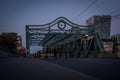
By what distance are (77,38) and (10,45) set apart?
94.4ft

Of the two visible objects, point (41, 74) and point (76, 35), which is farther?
point (76, 35)

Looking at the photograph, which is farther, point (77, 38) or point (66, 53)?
point (66, 53)

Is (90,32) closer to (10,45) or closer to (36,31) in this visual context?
(36,31)

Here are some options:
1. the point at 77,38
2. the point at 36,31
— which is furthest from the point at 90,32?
the point at 36,31

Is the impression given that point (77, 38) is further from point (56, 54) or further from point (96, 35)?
point (56, 54)

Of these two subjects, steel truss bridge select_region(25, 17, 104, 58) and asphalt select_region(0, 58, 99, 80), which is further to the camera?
steel truss bridge select_region(25, 17, 104, 58)

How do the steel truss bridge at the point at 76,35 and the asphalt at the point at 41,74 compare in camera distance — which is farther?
the steel truss bridge at the point at 76,35

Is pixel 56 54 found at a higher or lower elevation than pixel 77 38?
lower

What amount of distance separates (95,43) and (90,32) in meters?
4.66

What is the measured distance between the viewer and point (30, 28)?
57094 mm

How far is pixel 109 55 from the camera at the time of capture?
37.0 metres

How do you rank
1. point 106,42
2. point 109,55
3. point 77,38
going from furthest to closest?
point 106,42 → point 77,38 → point 109,55

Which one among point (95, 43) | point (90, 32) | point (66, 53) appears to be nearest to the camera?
point (95, 43)

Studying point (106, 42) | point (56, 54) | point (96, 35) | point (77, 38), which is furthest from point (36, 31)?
point (106, 42)
